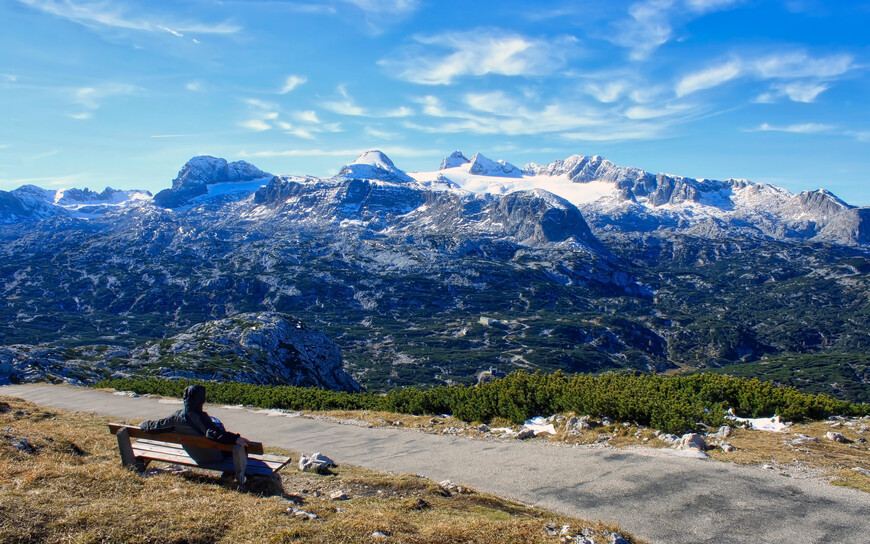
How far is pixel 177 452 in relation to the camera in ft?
37.6

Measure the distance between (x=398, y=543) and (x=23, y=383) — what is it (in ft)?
153

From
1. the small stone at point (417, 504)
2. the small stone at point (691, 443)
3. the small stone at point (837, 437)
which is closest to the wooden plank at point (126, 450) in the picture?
the small stone at point (417, 504)

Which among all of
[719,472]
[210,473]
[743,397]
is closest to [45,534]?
[210,473]

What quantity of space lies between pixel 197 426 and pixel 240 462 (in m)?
1.25

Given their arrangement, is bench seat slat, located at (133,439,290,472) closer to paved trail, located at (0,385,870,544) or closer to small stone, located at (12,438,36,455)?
small stone, located at (12,438,36,455)

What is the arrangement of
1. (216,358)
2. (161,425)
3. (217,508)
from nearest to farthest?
(217,508) → (161,425) → (216,358)

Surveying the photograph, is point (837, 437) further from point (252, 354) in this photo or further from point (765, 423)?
point (252, 354)

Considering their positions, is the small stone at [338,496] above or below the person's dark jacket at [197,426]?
below

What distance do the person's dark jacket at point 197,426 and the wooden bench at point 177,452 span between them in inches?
4.1

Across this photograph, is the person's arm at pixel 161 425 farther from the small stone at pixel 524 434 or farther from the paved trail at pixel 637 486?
the small stone at pixel 524 434

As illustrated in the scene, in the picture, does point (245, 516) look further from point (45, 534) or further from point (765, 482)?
point (765, 482)

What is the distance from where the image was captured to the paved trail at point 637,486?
1035 centimetres

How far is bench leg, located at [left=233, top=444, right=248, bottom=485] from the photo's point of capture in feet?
35.6

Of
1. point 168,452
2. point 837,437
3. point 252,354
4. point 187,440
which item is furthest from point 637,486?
point 252,354
